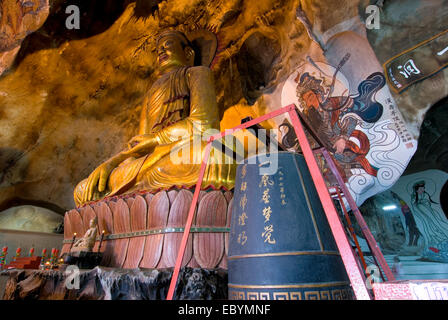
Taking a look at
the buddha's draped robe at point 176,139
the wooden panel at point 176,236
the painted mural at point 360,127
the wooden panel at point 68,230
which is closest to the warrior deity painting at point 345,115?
the painted mural at point 360,127

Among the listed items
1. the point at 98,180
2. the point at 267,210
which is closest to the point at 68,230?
the point at 98,180

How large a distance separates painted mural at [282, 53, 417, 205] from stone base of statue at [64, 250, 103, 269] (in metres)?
2.11

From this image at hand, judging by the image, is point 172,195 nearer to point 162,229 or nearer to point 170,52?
point 162,229

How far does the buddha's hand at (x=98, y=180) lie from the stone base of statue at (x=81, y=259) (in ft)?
2.66

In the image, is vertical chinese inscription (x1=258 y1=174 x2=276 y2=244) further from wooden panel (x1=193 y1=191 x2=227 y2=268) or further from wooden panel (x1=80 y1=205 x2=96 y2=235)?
wooden panel (x1=80 y1=205 x2=96 y2=235)

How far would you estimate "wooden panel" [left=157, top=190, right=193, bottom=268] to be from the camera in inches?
61.7

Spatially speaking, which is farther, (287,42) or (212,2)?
(212,2)

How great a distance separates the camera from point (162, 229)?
5.51 ft

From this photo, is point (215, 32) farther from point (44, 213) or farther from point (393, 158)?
point (44, 213)

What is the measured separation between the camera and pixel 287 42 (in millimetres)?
3178

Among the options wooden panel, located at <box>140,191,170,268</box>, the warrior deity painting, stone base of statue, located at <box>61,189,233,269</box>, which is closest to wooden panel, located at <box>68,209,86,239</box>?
stone base of statue, located at <box>61,189,233,269</box>

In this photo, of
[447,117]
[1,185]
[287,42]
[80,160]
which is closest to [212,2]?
[287,42]
